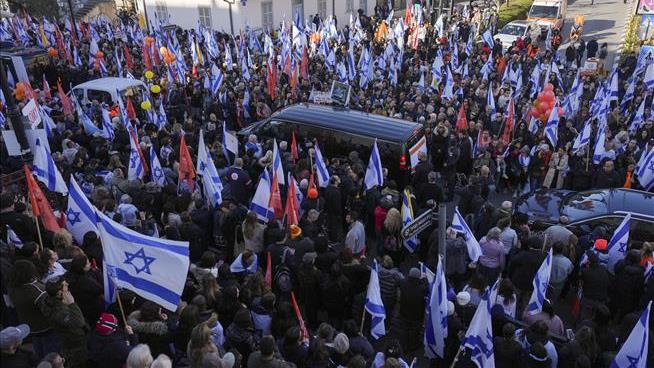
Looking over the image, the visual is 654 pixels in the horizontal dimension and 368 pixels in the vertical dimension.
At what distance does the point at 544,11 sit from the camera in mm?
27062

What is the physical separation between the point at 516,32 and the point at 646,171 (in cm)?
1564

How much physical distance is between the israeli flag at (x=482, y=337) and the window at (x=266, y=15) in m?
25.9

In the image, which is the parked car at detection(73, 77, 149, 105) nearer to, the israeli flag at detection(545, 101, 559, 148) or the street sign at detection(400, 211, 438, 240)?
the israeli flag at detection(545, 101, 559, 148)

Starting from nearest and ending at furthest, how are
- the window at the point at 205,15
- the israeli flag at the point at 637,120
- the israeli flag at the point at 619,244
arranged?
the israeli flag at the point at 619,244 < the israeli flag at the point at 637,120 < the window at the point at 205,15

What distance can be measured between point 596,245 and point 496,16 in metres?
23.4

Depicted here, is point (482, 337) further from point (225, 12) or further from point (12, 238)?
point (225, 12)

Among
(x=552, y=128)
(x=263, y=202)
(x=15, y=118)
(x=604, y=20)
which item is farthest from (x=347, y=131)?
(x=604, y=20)

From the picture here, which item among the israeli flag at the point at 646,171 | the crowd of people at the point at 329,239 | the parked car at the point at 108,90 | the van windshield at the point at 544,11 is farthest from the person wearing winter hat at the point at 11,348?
the van windshield at the point at 544,11

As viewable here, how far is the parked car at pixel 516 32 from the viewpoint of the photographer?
22.9m

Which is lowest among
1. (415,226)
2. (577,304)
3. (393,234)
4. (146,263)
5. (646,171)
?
(577,304)

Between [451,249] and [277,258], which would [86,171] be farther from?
[451,249]

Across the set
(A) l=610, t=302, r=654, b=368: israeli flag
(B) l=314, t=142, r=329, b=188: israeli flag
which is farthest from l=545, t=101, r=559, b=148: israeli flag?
(A) l=610, t=302, r=654, b=368: israeli flag

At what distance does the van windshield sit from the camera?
2677 centimetres

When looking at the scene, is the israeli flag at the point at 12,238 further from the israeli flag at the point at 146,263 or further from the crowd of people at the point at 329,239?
the israeli flag at the point at 146,263
